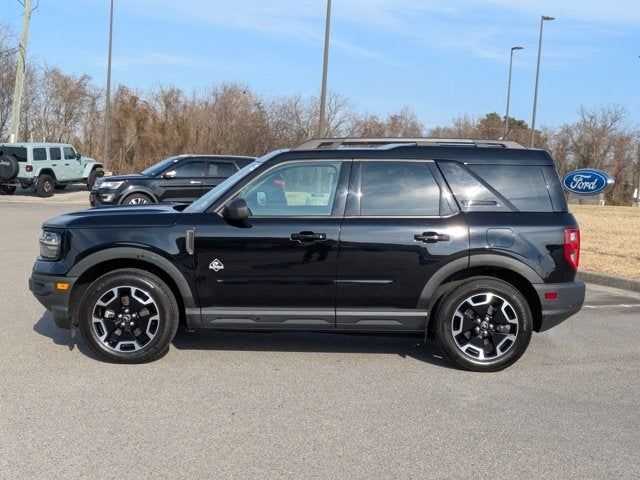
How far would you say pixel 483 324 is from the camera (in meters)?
5.47

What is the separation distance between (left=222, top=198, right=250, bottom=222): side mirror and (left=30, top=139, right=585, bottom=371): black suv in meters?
0.01

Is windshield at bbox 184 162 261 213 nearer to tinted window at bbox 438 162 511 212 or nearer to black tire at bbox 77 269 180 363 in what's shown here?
black tire at bbox 77 269 180 363

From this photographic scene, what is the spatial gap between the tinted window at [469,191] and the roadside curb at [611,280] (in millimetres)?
5247

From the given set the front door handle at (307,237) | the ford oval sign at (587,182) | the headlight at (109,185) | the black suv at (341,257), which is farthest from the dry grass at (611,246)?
the headlight at (109,185)

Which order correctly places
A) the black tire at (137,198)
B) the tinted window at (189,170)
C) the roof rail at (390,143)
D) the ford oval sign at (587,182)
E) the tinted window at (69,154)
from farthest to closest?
the tinted window at (69,154) → the tinted window at (189,170) → the black tire at (137,198) → the ford oval sign at (587,182) → the roof rail at (390,143)

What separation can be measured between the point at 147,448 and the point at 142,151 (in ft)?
134

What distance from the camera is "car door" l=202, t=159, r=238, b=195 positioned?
16.2 m

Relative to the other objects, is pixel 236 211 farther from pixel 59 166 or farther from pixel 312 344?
pixel 59 166

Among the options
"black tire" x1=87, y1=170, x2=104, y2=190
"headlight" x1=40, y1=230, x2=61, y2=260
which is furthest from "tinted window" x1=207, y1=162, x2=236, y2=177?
"black tire" x1=87, y1=170, x2=104, y2=190

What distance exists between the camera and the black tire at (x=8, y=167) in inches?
912

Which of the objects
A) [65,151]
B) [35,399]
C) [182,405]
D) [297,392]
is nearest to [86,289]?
[35,399]

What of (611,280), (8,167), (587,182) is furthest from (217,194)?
(8,167)

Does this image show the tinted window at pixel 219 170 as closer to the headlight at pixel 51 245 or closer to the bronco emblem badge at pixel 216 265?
the headlight at pixel 51 245

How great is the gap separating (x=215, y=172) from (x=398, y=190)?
11.4 meters
